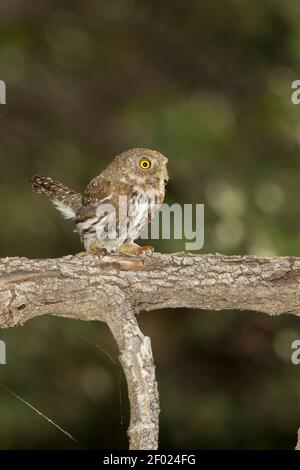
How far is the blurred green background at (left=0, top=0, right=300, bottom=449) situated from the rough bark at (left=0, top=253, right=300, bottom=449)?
2110 mm

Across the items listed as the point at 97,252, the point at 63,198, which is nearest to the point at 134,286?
the point at 97,252

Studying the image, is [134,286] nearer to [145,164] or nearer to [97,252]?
[97,252]

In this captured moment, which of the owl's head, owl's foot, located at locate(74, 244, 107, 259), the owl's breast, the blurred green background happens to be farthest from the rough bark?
the blurred green background

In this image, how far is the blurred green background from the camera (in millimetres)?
6734

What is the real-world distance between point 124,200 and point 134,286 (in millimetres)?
724

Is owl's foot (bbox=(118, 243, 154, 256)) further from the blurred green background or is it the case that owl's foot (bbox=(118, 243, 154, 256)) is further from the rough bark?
the blurred green background

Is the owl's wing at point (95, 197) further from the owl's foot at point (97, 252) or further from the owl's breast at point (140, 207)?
the owl's foot at point (97, 252)

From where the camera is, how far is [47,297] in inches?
148

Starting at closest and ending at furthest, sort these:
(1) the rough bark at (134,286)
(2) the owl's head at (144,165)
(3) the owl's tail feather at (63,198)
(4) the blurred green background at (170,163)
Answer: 1. (1) the rough bark at (134,286)
2. (2) the owl's head at (144,165)
3. (3) the owl's tail feather at (63,198)
4. (4) the blurred green background at (170,163)

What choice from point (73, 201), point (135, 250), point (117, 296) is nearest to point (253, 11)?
point (73, 201)

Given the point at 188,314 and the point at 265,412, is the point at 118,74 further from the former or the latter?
the point at 265,412

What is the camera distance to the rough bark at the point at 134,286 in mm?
3725

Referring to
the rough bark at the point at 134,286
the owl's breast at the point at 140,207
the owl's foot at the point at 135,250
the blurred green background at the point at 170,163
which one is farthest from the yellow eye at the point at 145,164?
the blurred green background at the point at 170,163

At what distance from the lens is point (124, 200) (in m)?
4.44
